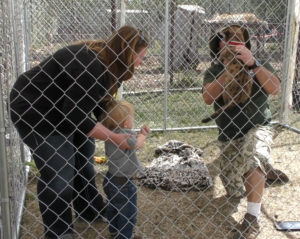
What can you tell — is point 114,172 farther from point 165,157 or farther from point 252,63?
point 165,157

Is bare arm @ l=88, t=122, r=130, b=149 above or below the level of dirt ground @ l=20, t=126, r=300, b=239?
above

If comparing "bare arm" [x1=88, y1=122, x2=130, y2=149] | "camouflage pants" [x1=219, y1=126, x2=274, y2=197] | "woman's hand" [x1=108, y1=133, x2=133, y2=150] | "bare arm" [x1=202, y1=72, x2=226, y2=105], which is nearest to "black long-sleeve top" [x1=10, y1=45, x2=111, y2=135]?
"bare arm" [x1=88, y1=122, x2=130, y2=149]

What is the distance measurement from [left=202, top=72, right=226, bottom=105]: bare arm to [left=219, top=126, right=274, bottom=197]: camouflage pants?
385 mm

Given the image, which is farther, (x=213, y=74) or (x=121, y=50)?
(x=213, y=74)

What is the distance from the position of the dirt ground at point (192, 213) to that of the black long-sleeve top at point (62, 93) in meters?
0.79

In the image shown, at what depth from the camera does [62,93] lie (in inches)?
90.8

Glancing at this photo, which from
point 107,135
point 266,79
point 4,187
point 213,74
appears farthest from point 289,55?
point 4,187

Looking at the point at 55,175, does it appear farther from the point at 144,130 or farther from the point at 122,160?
the point at 144,130

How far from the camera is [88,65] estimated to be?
2.14 metres

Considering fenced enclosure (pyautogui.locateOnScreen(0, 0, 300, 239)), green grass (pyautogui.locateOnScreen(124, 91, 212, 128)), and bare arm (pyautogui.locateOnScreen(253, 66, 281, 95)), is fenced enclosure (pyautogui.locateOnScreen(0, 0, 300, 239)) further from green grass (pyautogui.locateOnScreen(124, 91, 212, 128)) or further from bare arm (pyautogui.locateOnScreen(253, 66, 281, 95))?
bare arm (pyautogui.locateOnScreen(253, 66, 281, 95))

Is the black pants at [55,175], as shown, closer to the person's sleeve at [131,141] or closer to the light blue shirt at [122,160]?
the light blue shirt at [122,160]

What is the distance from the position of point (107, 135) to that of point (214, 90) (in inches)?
41.4

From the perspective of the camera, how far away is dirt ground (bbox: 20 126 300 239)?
292 cm

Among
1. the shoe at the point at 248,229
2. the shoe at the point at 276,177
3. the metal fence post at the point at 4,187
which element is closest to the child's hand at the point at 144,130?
the metal fence post at the point at 4,187
